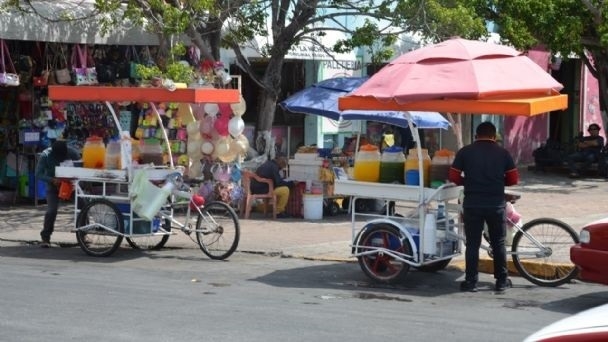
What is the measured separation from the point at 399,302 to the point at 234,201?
6833 millimetres

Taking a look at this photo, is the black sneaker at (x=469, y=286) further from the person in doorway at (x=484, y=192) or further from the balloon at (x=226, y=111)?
the balloon at (x=226, y=111)

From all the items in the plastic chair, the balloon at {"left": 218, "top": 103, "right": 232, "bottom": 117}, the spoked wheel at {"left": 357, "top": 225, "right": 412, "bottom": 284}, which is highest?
the balloon at {"left": 218, "top": 103, "right": 232, "bottom": 117}

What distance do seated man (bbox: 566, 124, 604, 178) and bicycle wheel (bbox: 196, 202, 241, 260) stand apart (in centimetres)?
1331

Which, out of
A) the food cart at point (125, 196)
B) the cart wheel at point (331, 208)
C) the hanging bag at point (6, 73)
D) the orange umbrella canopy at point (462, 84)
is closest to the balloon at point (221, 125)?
the cart wheel at point (331, 208)

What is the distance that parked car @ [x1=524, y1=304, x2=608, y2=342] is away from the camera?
3.72 meters

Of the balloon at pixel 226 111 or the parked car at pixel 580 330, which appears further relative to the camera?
the balloon at pixel 226 111

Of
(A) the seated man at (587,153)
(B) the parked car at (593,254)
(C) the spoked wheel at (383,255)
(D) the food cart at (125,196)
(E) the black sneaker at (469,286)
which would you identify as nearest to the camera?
(B) the parked car at (593,254)

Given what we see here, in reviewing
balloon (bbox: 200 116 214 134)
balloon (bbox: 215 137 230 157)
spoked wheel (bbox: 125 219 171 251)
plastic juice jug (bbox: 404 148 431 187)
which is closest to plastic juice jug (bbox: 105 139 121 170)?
spoked wheel (bbox: 125 219 171 251)

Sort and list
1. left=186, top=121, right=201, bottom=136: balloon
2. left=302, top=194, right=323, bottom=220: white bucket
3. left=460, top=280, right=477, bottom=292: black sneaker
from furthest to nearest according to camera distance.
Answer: left=302, top=194, right=323, bottom=220: white bucket < left=186, top=121, right=201, bottom=136: balloon < left=460, top=280, right=477, bottom=292: black sneaker

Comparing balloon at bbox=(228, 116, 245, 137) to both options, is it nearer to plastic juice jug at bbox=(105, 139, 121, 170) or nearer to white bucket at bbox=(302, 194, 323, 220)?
white bucket at bbox=(302, 194, 323, 220)

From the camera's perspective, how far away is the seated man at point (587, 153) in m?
22.8

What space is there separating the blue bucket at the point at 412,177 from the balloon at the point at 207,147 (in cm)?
545

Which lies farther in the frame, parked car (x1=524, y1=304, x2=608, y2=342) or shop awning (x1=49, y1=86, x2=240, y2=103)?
shop awning (x1=49, y1=86, x2=240, y2=103)

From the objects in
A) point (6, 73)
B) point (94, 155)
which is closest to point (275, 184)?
point (94, 155)
